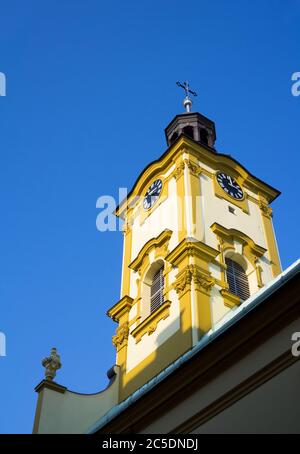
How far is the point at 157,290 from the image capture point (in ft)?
72.4

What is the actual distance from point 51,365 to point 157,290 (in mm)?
4949

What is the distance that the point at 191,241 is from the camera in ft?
68.8

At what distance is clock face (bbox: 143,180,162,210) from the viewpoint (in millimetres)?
25531

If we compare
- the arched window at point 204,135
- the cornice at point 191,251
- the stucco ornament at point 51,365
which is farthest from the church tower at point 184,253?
the arched window at point 204,135

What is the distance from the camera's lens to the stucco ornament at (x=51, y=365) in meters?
18.5

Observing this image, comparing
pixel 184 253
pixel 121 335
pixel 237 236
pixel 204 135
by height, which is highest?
pixel 204 135

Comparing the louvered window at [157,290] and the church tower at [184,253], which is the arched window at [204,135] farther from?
the louvered window at [157,290]

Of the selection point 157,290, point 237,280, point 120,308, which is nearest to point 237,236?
point 237,280

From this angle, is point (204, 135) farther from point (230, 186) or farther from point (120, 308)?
point (120, 308)

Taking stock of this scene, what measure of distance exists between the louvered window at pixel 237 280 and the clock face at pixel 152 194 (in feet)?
15.2

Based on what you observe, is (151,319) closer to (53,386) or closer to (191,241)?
(191,241)

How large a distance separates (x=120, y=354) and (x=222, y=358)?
10.4 metres
